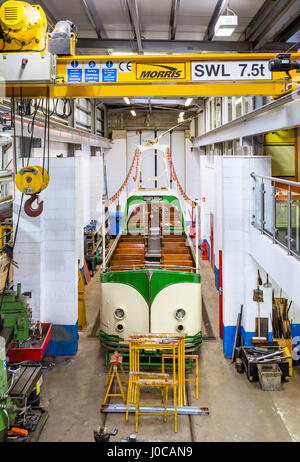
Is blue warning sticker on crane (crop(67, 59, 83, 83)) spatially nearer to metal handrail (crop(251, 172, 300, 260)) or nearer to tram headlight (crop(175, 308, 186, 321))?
metal handrail (crop(251, 172, 300, 260))

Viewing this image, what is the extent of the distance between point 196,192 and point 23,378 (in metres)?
14.7

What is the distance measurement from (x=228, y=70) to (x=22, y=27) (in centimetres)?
232

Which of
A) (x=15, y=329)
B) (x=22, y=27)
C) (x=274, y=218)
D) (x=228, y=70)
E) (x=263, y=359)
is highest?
(x=22, y=27)

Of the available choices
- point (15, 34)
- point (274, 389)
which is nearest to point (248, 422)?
point (274, 389)

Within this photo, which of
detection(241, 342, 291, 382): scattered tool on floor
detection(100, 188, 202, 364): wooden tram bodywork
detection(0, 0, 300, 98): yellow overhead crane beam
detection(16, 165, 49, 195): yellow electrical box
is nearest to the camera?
detection(0, 0, 300, 98): yellow overhead crane beam

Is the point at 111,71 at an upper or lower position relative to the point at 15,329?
upper

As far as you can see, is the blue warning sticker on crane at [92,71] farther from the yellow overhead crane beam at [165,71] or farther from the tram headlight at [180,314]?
the tram headlight at [180,314]

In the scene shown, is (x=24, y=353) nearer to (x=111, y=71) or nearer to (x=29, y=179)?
(x=29, y=179)

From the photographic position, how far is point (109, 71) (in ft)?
16.7

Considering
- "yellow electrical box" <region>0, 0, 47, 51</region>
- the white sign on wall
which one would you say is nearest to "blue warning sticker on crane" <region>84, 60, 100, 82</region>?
"yellow electrical box" <region>0, 0, 47, 51</region>

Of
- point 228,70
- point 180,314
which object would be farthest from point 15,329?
point 228,70

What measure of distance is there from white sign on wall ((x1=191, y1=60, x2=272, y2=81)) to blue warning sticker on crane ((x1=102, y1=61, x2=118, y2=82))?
0.91 meters

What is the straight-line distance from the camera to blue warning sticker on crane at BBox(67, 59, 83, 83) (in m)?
5.05

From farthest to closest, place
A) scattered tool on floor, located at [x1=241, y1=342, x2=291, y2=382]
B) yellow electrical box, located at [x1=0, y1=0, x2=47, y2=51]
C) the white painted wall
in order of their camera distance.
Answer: the white painted wall → scattered tool on floor, located at [x1=241, y1=342, x2=291, y2=382] → yellow electrical box, located at [x1=0, y1=0, x2=47, y2=51]
